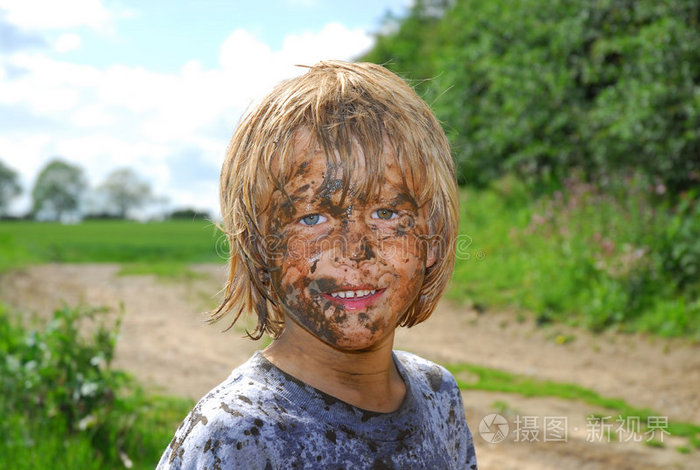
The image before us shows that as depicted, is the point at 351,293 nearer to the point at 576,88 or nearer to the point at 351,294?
the point at 351,294

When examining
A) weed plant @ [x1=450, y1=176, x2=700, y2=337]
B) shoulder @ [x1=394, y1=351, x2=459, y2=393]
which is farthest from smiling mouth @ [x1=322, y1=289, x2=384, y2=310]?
weed plant @ [x1=450, y1=176, x2=700, y2=337]

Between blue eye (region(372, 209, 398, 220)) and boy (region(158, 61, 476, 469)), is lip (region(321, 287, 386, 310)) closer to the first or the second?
boy (region(158, 61, 476, 469))

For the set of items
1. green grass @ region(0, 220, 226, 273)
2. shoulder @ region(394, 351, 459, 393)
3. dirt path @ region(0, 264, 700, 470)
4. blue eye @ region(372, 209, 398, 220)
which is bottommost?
green grass @ region(0, 220, 226, 273)

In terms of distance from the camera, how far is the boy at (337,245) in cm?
148

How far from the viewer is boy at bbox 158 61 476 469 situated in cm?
148

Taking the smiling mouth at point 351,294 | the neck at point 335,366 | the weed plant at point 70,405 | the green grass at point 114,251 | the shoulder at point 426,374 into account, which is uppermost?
the smiling mouth at point 351,294

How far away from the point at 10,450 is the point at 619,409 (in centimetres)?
455

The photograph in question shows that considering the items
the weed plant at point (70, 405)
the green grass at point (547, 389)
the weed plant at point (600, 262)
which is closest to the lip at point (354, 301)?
the weed plant at point (70, 405)

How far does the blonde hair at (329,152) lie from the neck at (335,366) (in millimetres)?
134

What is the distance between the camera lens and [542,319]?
836 centimetres

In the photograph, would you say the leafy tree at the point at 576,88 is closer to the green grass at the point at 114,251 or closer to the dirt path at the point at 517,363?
the dirt path at the point at 517,363

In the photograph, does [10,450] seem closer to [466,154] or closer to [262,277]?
[262,277]

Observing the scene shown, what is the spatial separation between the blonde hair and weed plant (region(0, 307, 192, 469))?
8.77ft

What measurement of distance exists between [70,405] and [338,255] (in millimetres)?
3286
